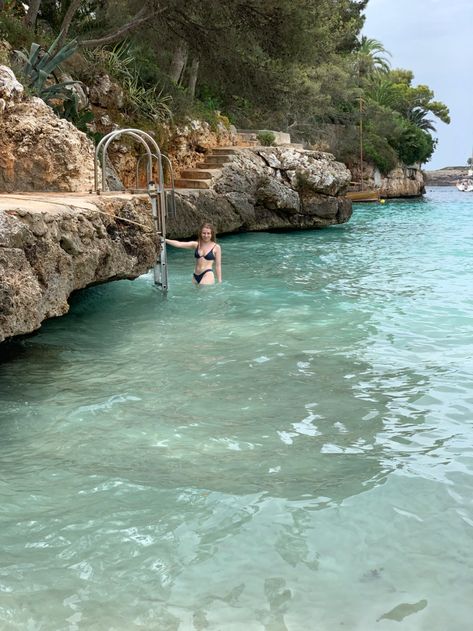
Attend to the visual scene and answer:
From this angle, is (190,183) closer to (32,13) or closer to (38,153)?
(32,13)

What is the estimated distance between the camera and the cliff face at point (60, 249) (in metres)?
5.80

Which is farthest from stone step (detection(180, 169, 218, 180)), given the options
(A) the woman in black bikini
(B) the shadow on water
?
(B) the shadow on water

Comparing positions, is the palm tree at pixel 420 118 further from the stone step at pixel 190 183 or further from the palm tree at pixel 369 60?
the stone step at pixel 190 183

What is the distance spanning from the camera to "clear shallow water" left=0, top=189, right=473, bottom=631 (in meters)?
3.21

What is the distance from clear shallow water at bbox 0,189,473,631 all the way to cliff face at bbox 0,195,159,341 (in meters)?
0.70

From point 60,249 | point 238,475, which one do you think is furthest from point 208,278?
point 238,475

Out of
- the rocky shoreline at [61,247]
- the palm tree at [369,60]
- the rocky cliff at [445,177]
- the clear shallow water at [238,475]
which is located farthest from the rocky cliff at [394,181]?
the rocky cliff at [445,177]

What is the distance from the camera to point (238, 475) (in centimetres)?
443

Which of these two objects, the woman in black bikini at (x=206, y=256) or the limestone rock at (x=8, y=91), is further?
the woman in black bikini at (x=206, y=256)

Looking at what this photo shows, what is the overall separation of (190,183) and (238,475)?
17.8 metres

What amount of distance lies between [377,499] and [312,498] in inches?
14.5

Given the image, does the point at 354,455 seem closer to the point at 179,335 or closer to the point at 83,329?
the point at 179,335

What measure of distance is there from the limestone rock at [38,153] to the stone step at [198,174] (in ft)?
34.5

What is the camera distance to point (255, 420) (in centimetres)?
542
